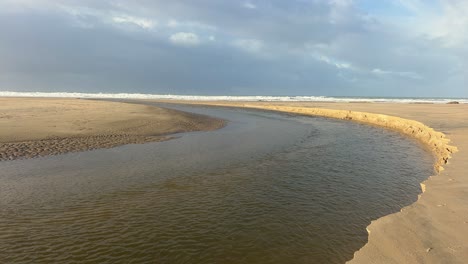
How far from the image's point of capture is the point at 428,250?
19.7 feet

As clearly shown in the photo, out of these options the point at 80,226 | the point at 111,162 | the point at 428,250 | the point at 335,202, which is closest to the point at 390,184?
the point at 335,202

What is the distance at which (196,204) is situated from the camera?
29.7 ft

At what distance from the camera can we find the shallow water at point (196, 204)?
257 inches

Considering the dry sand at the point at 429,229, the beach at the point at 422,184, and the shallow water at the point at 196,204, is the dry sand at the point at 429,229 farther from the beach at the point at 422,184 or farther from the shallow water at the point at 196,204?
the shallow water at the point at 196,204

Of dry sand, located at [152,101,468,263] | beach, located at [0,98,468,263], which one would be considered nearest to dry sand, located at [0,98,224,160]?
beach, located at [0,98,468,263]

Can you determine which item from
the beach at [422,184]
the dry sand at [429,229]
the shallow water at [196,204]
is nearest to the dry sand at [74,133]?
the beach at [422,184]

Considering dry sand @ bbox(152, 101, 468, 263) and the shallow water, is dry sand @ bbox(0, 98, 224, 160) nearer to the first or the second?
the shallow water

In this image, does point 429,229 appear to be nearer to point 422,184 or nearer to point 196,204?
point 422,184

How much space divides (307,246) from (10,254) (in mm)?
6101

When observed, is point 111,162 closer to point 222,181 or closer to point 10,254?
point 222,181

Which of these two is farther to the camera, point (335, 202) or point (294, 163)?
point (294, 163)

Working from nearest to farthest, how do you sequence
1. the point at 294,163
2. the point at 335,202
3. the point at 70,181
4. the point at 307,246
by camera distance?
the point at 307,246, the point at 335,202, the point at 70,181, the point at 294,163

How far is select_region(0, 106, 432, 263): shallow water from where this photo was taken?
21.4 feet

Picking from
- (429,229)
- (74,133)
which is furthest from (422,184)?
(74,133)
